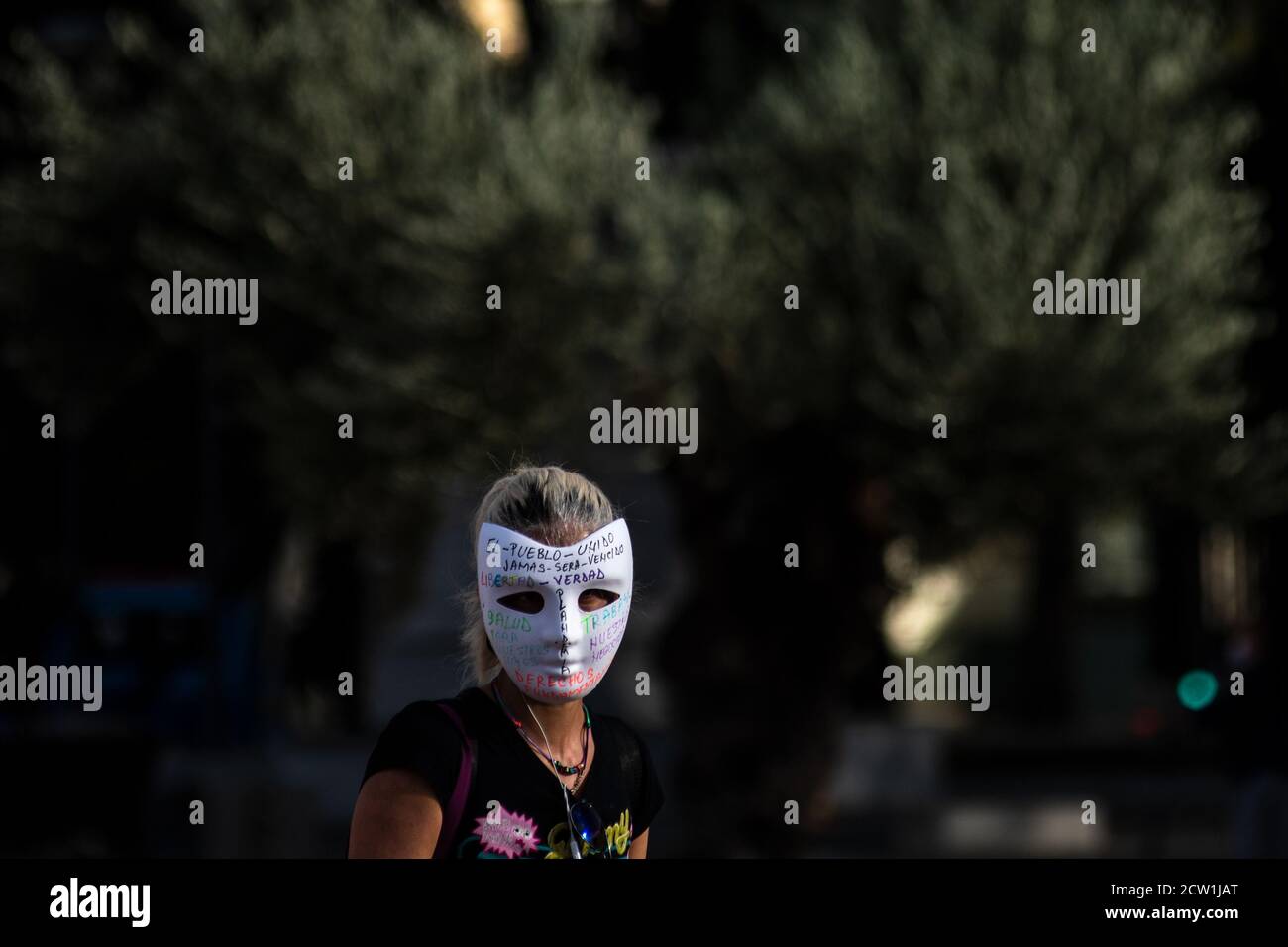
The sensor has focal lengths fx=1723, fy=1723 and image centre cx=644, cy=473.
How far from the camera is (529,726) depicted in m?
3.06

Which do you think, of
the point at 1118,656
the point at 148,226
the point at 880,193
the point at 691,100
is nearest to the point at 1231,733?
the point at 880,193

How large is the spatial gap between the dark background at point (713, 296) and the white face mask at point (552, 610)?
8.91 meters

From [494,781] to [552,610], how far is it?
0.33 metres

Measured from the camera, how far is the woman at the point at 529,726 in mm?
2850

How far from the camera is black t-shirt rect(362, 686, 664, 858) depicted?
2852 millimetres
